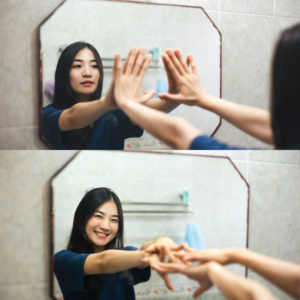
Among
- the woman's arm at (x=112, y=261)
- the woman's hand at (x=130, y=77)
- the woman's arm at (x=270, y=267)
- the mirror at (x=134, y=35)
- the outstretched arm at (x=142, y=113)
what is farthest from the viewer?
the mirror at (x=134, y=35)

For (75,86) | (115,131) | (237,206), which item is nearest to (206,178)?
(237,206)

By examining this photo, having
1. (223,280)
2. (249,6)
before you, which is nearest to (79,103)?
(223,280)

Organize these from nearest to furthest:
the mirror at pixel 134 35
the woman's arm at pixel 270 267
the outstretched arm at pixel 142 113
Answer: the woman's arm at pixel 270 267 → the outstretched arm at pixel 142 113 → the mirror at pixel 134 35

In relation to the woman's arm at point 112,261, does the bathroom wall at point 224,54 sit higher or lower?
higher

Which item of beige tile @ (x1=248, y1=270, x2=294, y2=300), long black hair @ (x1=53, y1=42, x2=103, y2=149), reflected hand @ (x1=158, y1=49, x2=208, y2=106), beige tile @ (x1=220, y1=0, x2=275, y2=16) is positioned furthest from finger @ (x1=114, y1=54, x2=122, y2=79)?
beige tile @ (x1=248, y1=270, x2=294, y2=300)

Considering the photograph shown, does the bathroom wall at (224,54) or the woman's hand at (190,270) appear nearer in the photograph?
the woman's hand at (190,270)

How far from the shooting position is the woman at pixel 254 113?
0.56 m

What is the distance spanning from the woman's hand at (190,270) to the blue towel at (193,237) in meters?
0.27

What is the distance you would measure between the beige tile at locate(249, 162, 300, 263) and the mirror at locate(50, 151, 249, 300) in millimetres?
62

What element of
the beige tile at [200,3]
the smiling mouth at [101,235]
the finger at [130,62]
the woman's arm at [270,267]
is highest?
the beige tile at [200,3]

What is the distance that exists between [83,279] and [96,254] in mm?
77

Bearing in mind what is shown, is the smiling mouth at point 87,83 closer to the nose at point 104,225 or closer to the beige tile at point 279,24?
the nose at point 104,225

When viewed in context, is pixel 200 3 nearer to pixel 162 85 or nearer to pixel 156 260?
pixel 162 85

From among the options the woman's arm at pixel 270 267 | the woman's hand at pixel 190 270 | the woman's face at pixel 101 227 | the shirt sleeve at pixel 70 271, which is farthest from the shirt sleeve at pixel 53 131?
the woman's arm at pixel 270 267
